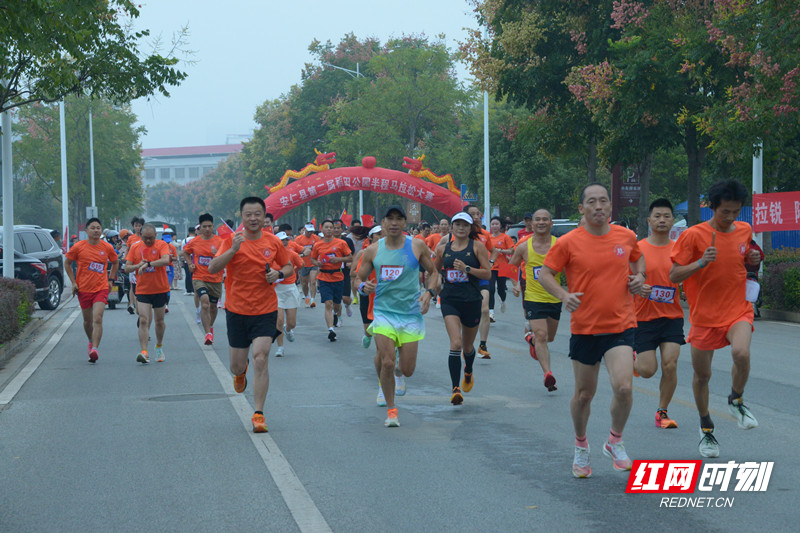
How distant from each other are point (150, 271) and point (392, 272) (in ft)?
20.5

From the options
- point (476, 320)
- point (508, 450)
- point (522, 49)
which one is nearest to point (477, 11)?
point (522, 49)

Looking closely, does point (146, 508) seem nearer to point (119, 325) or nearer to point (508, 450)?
point (508, 450)

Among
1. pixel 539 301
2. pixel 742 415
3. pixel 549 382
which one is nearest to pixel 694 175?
pixel 539 301

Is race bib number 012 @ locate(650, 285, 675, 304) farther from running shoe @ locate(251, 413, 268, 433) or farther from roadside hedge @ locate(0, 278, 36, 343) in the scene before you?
roadside hedge @ locate(0, 278, 36, 343)

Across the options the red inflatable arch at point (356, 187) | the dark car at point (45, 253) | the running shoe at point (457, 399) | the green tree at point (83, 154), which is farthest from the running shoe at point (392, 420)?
the green tree at point (83, 154)

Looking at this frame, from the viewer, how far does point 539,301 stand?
1089 cm

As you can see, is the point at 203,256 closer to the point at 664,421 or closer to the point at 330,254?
the point at 330,254

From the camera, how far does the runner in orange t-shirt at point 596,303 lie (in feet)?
20.7

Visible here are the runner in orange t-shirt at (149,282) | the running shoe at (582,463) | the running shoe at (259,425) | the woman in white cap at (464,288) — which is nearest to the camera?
the running shoe at (582,463)

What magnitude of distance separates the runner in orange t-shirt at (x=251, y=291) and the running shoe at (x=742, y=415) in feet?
12.4

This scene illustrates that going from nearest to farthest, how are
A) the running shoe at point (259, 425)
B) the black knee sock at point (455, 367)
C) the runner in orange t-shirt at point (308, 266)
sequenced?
the running shoe at point (259, 425) < the black knee sock at point (455, 367) < the runner in orange t-shirt at point (308, 266)

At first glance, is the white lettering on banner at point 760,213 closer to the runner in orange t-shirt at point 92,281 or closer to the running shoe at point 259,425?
the runner in orange t-shirt at point 92,281

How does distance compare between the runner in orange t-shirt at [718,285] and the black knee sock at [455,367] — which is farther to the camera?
the black knee sock at [455,367]

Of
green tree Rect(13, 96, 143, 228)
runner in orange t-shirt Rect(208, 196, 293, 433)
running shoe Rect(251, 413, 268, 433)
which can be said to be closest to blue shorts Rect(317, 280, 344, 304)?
runner in orange t-shirt Rect(208, 196, 293, 433)
